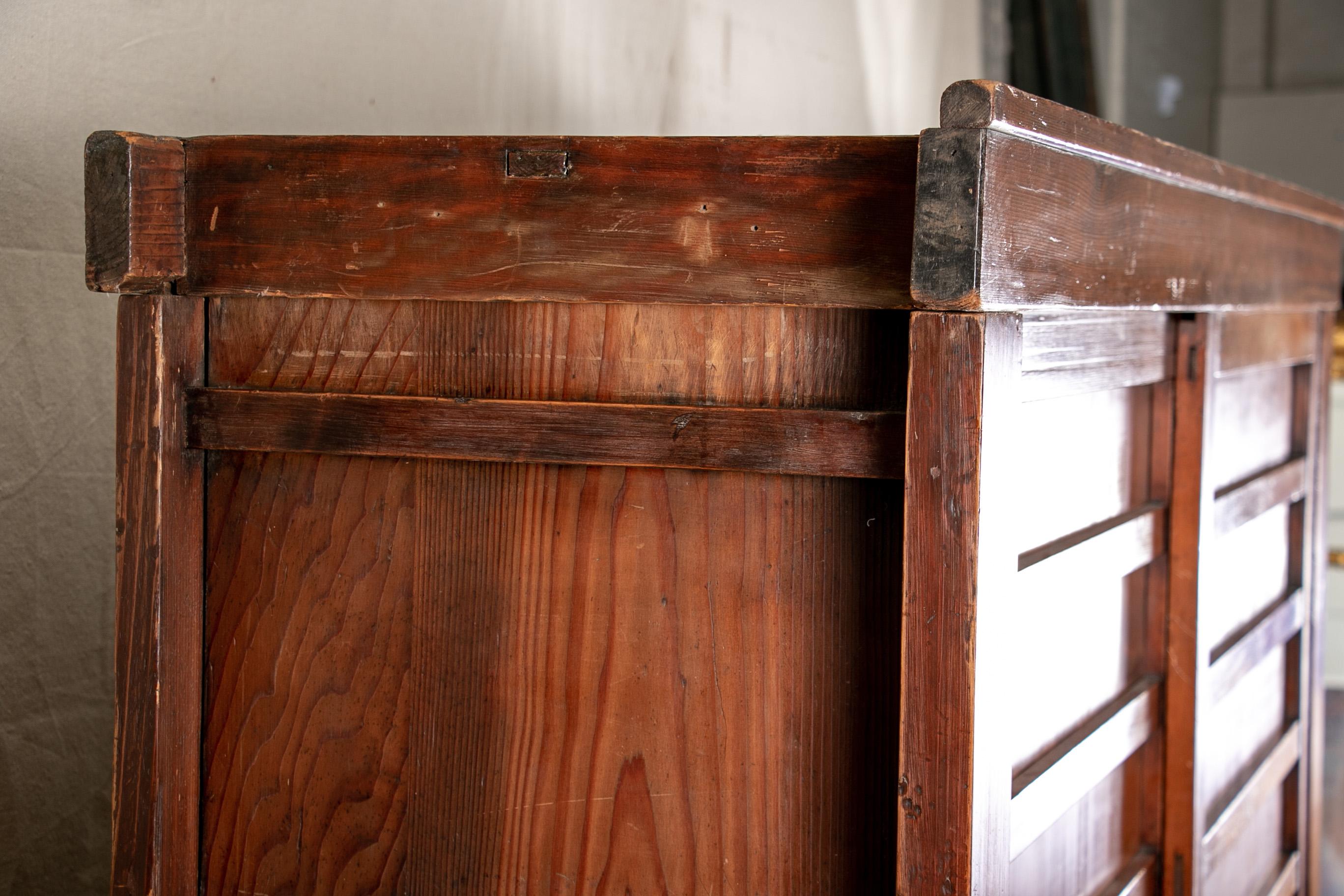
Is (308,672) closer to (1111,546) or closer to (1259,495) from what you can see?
(1111,546)

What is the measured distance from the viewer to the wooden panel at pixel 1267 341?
1.38 metres

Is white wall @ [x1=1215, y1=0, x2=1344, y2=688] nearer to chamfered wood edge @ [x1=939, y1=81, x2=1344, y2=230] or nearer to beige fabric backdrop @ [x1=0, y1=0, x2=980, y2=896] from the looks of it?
chamfered wood edge @ [x1=939, y1=81, x2=1344, y2=230]

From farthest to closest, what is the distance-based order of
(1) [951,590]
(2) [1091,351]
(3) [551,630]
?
(2) [1091,351], (3) [551,630], (1) [951,590]

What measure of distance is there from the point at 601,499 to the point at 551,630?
0.10 metres

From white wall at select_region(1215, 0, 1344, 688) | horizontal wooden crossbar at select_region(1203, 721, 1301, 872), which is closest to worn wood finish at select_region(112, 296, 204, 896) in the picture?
horizontal wooden crossbar at select_region(1203, 721, 1301, 872)

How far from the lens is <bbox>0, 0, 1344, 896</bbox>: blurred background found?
1171mm

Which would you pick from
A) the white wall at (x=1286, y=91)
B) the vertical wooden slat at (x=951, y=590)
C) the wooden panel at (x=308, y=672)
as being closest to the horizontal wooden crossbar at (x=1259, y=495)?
the vertical wooden slat at (x=951, y=590)

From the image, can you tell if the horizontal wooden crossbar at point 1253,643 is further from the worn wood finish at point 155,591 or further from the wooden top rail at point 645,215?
the worn wood finish at point 155,591

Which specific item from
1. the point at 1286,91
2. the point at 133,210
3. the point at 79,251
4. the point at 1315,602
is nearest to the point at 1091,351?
the point at 133,210

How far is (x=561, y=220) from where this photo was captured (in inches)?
34.3

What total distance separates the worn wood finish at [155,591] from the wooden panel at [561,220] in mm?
52

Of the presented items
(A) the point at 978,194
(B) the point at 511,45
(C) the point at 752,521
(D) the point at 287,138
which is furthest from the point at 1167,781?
(B) the point at 511,45

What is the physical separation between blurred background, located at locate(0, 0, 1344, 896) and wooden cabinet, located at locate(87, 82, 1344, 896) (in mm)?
313

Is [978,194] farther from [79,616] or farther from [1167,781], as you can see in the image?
[79,616]
